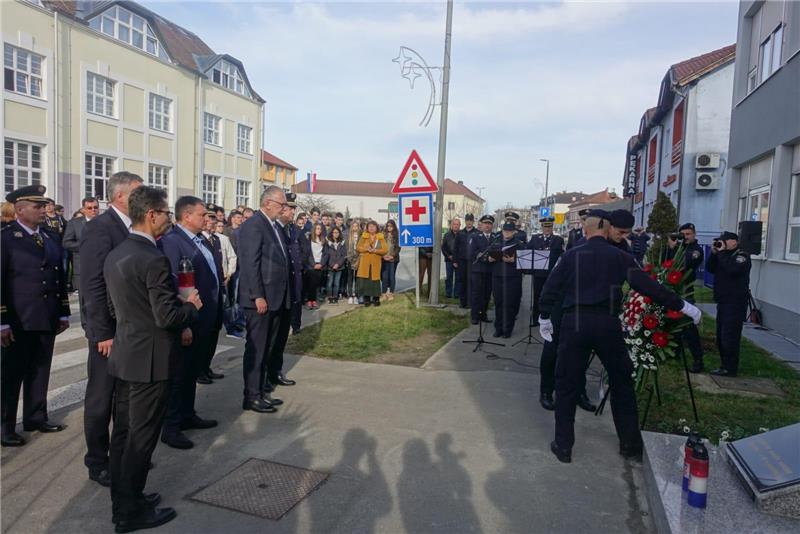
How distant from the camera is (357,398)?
6.00 m

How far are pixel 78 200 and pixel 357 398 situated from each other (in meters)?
22.1

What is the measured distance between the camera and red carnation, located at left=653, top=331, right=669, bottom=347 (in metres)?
5.27

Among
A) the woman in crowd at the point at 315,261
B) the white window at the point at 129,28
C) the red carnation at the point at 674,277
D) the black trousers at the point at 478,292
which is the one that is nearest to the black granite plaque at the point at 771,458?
the red carnation at the point at 674,277

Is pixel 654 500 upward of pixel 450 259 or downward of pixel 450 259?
downward

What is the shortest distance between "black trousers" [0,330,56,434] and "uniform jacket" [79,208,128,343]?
1058 mm

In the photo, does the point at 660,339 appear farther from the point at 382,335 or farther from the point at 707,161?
the point at 707,161

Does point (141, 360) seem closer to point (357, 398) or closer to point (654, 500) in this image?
point (357, 398)

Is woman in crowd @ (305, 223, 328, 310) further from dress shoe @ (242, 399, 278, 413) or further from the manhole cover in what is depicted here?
the manhole cover

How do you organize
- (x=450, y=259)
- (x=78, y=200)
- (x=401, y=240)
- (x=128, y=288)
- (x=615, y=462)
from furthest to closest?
(x=78, y=200)
(x=450, y=259)
(x=401, y=240)
(x=615, y=462)
(x=128, y=288)

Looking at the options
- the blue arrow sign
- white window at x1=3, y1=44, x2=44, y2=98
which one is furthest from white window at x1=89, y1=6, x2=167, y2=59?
the blue arrow sign

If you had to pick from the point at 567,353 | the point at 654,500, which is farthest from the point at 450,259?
the point at 654,500

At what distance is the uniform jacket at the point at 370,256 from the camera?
12297 mm

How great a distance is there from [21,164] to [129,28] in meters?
9.23

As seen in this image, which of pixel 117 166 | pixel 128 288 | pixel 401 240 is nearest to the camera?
pixel 128 288
